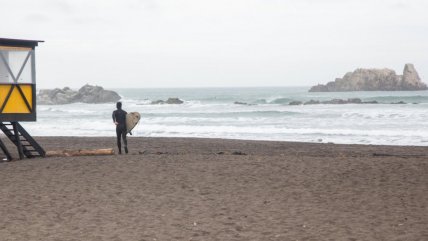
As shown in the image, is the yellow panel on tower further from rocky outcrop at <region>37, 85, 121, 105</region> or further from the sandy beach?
rocky outcrop at <region>37, 85, 121, 105</region>

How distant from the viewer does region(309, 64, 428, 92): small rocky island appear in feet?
482

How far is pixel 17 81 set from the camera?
20.4 meters

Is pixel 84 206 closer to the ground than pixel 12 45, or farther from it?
closer to the ground

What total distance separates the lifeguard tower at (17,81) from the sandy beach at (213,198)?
5.62 feet

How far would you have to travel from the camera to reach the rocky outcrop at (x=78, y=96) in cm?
11007

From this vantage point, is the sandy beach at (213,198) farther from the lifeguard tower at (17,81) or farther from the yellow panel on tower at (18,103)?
the yellow panel on tower at (18,103)

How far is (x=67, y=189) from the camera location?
1407 centimetres

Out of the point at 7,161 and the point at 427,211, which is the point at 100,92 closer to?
the point at 7,161

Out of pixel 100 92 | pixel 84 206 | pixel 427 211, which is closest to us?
pixel 427 211

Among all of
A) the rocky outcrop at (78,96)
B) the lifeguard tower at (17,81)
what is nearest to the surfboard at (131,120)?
the lifeguard tower at (17,81)

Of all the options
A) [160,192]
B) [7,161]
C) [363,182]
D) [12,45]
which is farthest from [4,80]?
[363,182]

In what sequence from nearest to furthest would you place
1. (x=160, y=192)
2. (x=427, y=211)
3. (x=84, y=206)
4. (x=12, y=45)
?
(x=427, y=211) → (x=84, y=206) → (x=160, y=192) → (x=12, y=45)

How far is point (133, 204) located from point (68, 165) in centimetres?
643

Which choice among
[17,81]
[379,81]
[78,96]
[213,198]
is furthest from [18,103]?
[379,81]
